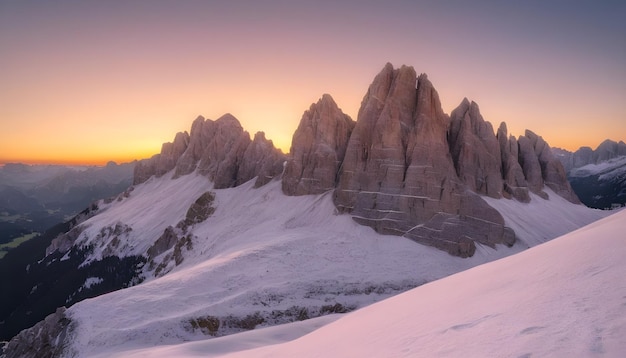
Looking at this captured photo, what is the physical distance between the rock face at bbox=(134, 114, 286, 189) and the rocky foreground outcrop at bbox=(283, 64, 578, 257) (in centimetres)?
1635

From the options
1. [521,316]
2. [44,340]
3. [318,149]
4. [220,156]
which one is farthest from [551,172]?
[44,340]

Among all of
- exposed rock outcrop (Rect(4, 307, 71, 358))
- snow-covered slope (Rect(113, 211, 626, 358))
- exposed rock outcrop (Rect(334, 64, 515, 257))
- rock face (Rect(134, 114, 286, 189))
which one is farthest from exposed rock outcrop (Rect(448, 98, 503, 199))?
exposed rock outcrop (Rect(4, 307, 71, 358))

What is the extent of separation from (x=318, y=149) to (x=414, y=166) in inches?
742

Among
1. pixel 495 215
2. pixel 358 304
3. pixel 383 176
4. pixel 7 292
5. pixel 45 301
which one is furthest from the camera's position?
pixel 7 292

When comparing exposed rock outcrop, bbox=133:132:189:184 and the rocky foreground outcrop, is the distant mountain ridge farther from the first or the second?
exposed rock outcrop, bbox=133:132:189:184

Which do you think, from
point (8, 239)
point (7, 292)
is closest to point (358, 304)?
point (7, 292)

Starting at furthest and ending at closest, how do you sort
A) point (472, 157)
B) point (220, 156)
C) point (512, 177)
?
point (220, 156)
point (512, 177)
point (472, 157)

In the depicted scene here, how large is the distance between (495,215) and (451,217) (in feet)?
21.2

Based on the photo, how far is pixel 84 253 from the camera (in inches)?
3359

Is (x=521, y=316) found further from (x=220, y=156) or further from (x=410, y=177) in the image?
(x=220, y=156)

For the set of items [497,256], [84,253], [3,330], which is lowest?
[3,330]

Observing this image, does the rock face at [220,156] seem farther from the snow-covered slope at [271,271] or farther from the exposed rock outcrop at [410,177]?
the exposed rock outcrop at [410,177]

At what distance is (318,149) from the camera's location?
6094 centimetres

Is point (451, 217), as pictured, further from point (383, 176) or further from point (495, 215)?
point (383, 176)
